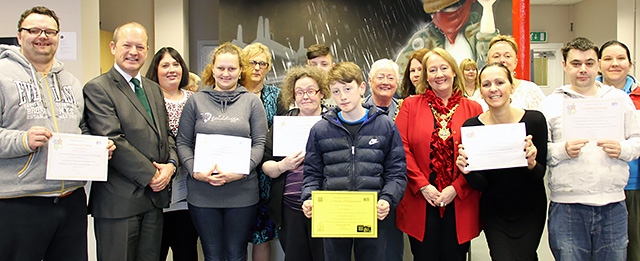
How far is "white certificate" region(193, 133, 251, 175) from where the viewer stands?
245cm

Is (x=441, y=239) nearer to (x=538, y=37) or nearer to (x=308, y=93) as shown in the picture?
(x=308, y=93)

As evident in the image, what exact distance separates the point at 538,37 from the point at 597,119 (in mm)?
8158

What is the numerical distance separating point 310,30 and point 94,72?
319 cm

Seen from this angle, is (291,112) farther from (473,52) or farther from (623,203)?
(473,52)

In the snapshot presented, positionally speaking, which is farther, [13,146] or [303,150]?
[303,150]

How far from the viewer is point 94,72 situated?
5.12 meters

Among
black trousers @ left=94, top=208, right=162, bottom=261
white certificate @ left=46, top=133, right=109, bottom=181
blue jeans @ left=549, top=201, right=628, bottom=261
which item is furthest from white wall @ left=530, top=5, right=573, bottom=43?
white certificate @ left=46, top=133, right=109, bottom=181

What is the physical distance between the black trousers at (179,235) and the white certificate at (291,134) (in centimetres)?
84

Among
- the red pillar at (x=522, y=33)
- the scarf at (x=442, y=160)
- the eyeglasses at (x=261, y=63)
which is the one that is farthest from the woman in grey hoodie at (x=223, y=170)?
the red pillar at (x=522, y=33)

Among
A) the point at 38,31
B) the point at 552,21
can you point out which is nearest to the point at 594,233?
the point at 38,31

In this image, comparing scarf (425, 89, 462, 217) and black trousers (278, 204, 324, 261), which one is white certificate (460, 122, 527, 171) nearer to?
scarf (425, 89, 462, 217)

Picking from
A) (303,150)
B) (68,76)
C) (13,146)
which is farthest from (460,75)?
(13,146)

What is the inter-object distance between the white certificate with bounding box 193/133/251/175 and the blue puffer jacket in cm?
42

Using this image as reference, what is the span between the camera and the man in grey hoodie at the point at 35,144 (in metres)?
2.06
